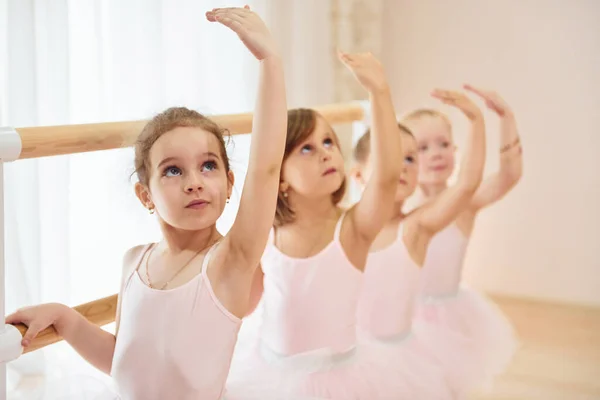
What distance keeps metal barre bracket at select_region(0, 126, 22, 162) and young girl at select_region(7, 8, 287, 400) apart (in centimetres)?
15

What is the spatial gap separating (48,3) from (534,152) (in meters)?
1.77

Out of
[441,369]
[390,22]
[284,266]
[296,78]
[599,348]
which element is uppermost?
[390,22]

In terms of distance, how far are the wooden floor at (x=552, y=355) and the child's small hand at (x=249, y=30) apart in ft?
2.62

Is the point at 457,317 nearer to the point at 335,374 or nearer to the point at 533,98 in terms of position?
the point at 335,374

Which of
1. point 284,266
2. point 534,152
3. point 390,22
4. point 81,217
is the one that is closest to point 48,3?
point 81,217

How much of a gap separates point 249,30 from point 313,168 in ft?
1.09

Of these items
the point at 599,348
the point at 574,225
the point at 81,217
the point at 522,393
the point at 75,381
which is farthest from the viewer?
the point at 574,225

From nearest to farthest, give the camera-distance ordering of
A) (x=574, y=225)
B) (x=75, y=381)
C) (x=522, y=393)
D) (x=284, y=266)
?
(x=75, y=381), (x=284, y=266), (x=522, y=393), (x=574, y=225)

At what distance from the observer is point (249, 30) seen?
3.20ft

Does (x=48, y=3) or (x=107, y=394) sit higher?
(x=48, y=3)

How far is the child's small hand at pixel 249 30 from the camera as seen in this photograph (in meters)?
0.97

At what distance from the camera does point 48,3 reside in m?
1.36

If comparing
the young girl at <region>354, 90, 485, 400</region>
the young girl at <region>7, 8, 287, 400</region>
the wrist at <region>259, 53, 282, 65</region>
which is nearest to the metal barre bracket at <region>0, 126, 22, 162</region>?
the young girl at <region>7, 8, 287, 400</region>

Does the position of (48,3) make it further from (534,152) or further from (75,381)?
(534,152)
